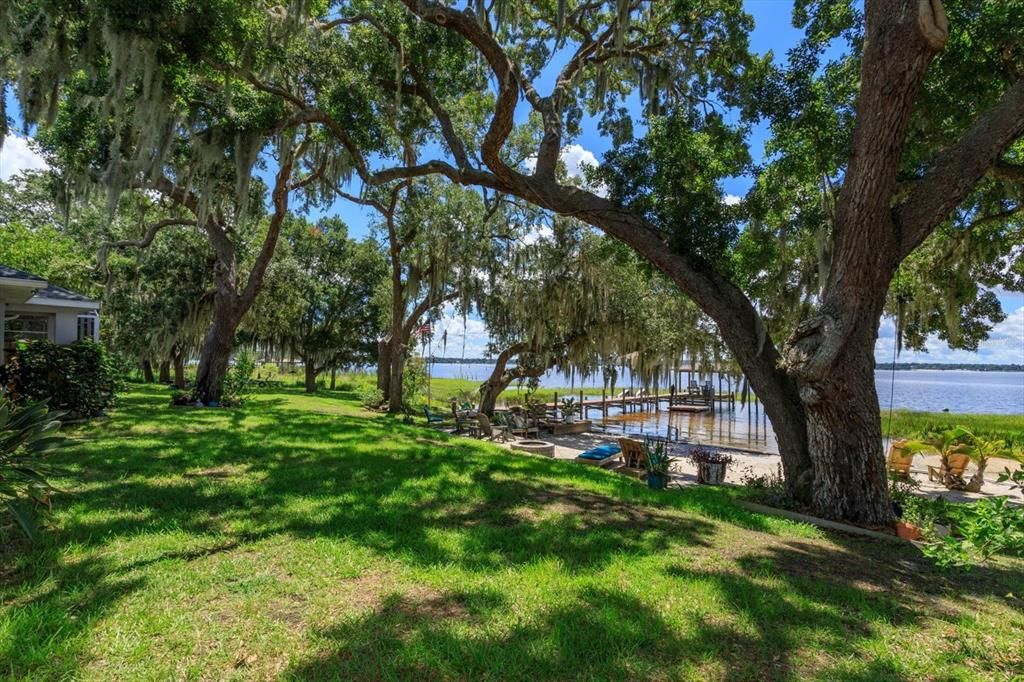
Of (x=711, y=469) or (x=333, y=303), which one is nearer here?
(x=711, y=469)

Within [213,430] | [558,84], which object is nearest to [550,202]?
[558,84]

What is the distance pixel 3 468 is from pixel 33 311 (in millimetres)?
8640

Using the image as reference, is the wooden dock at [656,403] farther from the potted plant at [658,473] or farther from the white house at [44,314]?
the white house at [44,314]

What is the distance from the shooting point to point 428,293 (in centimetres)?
1773

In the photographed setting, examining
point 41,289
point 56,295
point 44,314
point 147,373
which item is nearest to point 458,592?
point 41,289

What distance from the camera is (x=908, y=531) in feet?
16.0

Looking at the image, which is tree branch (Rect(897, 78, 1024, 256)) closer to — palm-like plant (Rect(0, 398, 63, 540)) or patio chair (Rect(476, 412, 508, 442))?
palm-like plant (Rect(0, 398, 63, 540))

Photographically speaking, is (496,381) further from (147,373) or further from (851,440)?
(147,373)

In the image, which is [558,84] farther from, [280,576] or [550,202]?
[280,576]

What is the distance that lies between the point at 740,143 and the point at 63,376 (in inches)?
467

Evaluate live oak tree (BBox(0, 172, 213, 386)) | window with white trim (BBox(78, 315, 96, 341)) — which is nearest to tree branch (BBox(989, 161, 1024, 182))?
window with white trim (BBox(78, 315, 96, 341))

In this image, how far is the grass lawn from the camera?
220cm

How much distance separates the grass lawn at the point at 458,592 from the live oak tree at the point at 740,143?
1615mm

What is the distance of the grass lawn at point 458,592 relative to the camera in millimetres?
2203
